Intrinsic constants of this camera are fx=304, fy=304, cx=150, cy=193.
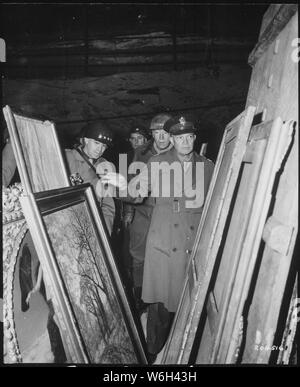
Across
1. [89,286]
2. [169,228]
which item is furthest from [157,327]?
[89,286]

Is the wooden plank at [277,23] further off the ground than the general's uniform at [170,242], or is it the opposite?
the wooden plank at [277,23]

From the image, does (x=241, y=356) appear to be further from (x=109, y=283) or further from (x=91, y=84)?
(x=91, y=84)

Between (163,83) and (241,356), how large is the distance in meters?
5.48

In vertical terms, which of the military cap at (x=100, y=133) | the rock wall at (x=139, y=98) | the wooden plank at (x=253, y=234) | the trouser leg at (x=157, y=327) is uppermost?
the rock wall at (x=139, y=98)

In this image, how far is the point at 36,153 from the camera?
7.52ft

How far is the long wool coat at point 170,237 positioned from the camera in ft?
8.71

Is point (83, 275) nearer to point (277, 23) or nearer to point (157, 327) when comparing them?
point (157, 327)

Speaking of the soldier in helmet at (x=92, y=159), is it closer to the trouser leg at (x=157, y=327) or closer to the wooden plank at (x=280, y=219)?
the trouser leg at (x=157, y=327)

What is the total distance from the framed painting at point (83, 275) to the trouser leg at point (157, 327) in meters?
0.12

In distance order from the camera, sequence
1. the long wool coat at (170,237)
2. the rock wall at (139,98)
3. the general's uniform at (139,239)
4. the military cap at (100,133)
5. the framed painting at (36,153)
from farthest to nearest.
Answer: the rock wall at (139,98), the general's uniform at (139,239), the military cap at (100,133), the long wool coat at (170,237), the framed painting at (36,153)

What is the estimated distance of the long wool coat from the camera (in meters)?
2.66

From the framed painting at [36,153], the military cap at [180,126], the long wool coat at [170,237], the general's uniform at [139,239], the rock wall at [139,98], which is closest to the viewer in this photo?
the framed painting at [36,153]

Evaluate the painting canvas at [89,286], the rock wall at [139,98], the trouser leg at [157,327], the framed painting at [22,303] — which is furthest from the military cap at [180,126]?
the rock wall at [139,98]

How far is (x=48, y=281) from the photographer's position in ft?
5.02
